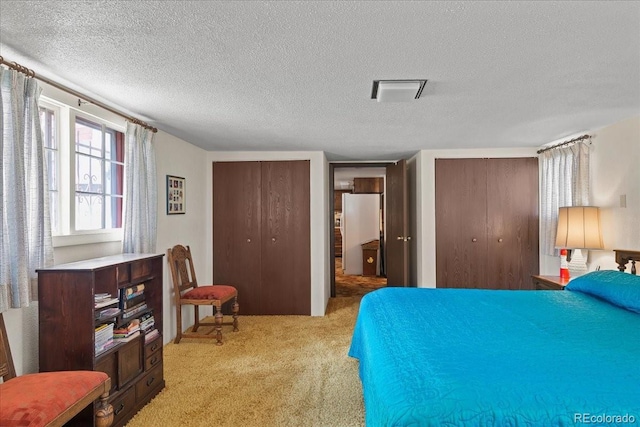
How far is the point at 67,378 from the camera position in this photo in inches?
69.9

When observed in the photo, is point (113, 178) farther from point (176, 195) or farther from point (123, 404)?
point (123, 404)

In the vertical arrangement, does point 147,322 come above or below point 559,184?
below

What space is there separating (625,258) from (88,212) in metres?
4.50

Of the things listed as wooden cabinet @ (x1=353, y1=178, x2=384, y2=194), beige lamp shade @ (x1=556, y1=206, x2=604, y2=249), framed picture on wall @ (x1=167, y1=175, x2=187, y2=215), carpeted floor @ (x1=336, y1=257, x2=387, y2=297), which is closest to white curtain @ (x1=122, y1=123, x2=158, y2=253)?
framed picture on wall @ (x1=167, y1=175, x2=187, y2=215)

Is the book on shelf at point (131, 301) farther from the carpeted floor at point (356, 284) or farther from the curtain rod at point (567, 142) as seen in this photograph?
the curtain rod at point (567, 142)

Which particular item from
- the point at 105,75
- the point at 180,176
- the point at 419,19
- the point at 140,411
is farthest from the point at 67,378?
the point at 180,176

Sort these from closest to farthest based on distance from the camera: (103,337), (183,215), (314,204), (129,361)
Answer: (103,337) → (129,361) → (183,215) → (314,204)

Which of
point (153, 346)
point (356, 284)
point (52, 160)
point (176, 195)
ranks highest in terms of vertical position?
point (52, 160)

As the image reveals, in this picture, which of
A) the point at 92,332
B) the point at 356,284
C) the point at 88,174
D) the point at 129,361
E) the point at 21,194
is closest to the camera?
the point at 21,194

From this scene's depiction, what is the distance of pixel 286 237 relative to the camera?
4977 millimetres

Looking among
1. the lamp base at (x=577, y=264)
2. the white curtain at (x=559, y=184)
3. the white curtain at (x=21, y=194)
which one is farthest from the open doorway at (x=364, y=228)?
the white curtain at (x=21, y=194)

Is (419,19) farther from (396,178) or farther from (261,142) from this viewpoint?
(396,178)

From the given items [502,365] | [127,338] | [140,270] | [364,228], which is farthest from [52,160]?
[364,228]

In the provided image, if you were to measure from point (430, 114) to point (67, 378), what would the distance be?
122 inches
